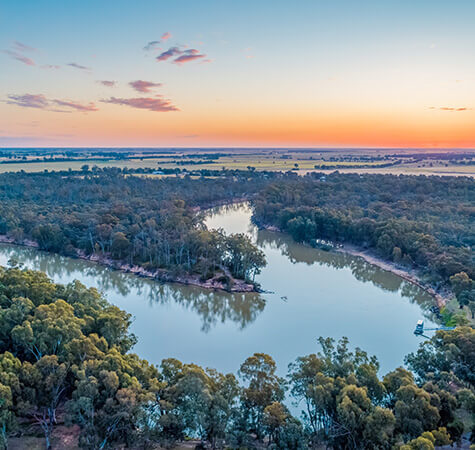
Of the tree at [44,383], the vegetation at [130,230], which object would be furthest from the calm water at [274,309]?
the tree at [44,383]

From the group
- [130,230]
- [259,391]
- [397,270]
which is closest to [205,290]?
[130,230]

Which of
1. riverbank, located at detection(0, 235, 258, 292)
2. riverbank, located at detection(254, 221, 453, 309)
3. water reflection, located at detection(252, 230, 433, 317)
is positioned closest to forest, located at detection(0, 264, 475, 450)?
riverbank, located at detection(254, 221, 453, 309)

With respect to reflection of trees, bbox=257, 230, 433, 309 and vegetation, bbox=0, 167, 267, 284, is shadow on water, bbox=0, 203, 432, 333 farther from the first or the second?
vegetation, bbox=0, 167, 267, 284

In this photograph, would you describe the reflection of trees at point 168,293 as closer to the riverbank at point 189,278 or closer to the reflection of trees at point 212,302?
the reflection of trees at point 212,302

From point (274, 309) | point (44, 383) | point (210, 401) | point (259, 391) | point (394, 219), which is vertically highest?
point (394, 219)

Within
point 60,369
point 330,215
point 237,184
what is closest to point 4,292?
point 60,369

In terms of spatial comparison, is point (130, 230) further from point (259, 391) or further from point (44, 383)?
point (259, 391)
